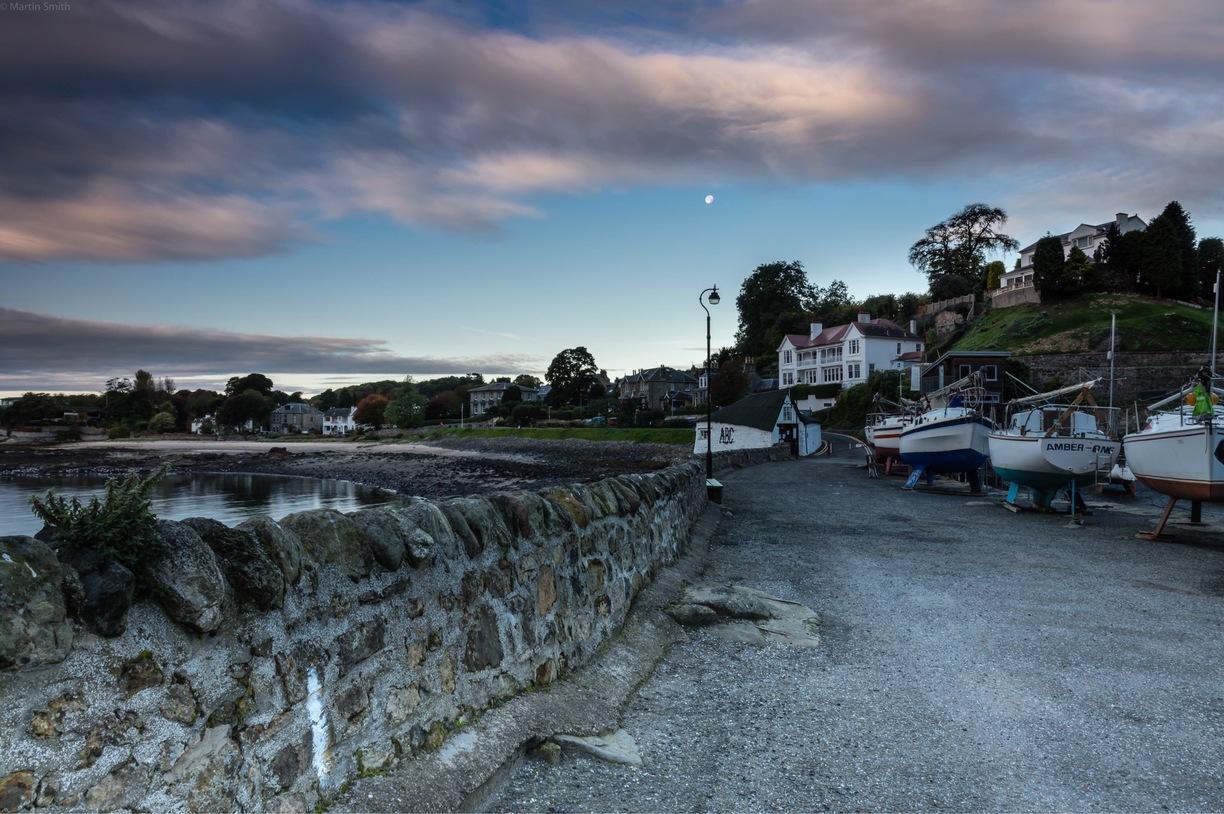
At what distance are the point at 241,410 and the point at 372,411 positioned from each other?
2733cm

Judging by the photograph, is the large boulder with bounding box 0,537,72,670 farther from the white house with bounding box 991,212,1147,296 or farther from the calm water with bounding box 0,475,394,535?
the white house with bounding box 991,212,1147,296

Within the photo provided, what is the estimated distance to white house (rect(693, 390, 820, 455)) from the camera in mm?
44531

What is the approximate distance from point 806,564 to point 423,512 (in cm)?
800

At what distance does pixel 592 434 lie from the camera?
74.8 meters

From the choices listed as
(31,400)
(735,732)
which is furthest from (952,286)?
(31,400)

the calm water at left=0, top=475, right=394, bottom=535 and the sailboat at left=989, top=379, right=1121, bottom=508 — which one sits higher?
the sailboat at left=989, top=379, right=1121, bottom=508

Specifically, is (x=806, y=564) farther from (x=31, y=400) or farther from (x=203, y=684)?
(x=31, y=400)

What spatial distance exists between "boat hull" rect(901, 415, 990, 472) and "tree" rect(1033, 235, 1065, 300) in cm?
6594

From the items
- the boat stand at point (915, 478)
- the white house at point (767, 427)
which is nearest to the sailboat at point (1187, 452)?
the boat stand at point (915, 478)

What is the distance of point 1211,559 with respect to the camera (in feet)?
37.6

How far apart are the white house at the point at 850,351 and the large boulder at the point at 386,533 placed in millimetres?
72578

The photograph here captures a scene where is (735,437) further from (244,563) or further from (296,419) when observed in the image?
(296,419)

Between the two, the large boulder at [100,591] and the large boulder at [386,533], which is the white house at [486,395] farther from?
the large boulder at [100,591]

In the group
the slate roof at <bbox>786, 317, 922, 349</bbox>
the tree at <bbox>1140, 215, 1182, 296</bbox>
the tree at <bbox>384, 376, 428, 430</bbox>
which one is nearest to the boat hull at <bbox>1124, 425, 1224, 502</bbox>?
the slate roof at <bbox>786, 317, 922, 349</bbox>
